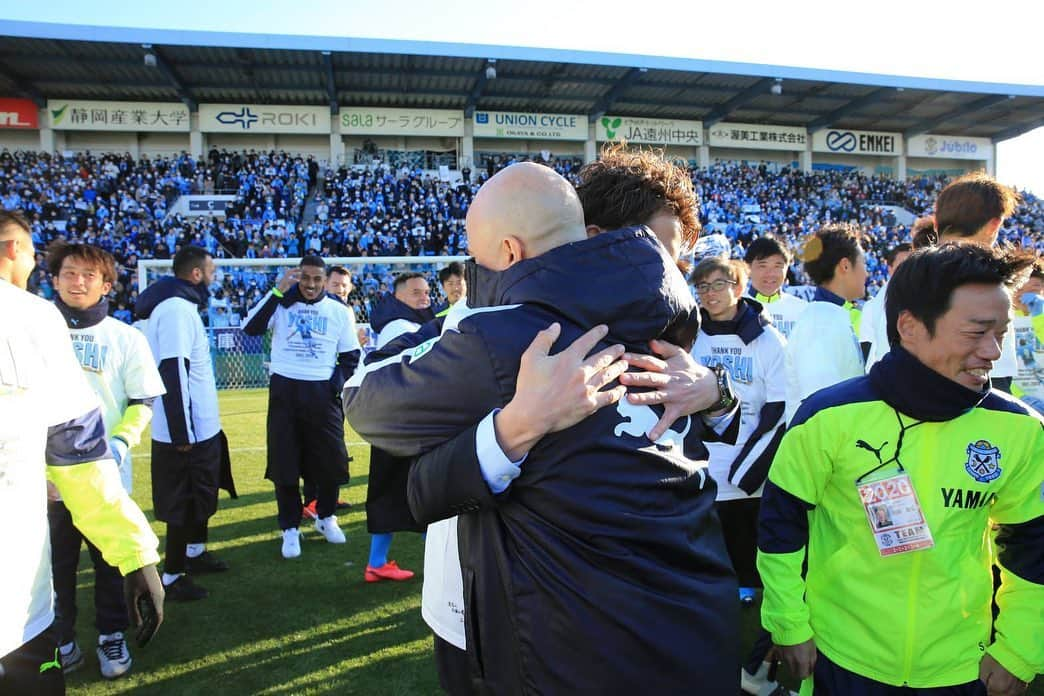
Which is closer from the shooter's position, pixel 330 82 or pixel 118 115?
pixel 330 82

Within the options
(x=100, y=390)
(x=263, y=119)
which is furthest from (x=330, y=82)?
(x=100, y=390)

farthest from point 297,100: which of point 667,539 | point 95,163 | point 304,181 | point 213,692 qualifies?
point 667,539

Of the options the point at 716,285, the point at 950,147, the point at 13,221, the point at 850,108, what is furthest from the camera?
the point at 950,147

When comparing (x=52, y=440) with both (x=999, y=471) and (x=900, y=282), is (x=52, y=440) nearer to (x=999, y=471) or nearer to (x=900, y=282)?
(x=900, y=282)

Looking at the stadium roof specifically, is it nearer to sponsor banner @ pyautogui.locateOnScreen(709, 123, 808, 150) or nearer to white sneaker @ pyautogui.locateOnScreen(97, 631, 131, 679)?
sponsor banner @ pyautogui.locateOnScreen(709, 123, 808, 150)

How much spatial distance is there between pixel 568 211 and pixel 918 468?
130 centimetres

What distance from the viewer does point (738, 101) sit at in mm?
31188

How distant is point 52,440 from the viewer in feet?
6.09

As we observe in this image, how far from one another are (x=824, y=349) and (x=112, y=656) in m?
3.79

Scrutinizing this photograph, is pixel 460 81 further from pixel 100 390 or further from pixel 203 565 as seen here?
pixel 100 390

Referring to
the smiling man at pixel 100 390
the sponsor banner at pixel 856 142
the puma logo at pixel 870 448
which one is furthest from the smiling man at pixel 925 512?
the sponsor banner at pixel 856 142

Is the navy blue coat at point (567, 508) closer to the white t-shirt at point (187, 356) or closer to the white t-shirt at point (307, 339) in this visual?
the white t-shirt at point (187, 356)

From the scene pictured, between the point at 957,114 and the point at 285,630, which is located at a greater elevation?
the point at 957,114

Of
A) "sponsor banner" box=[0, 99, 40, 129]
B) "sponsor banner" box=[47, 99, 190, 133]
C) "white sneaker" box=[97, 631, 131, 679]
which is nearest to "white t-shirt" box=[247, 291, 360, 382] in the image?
"white sneaker" box=[97, 631, 131, 679]
